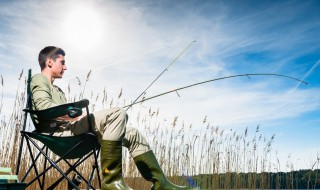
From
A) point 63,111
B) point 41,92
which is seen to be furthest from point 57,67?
point 63,111

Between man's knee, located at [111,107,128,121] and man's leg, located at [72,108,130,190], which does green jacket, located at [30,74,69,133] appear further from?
man's knee, located at [111,107,128,121]

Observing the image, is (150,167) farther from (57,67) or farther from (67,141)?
(57,67)

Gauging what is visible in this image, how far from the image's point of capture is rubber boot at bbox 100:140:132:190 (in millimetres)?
2193

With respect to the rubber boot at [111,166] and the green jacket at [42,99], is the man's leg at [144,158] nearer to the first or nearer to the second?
the rubber boot at [111,166]

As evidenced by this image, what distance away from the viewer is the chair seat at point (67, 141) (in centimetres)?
229

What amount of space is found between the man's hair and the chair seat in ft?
1.70

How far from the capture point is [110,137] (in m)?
2.24

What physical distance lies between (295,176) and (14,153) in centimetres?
386

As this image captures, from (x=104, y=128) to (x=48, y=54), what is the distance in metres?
0.71

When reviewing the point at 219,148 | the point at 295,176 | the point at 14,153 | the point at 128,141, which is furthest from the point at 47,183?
the point at 295,176

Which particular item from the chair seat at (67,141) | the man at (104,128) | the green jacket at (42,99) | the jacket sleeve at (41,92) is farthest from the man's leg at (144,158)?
the jacket sleeve at (41,92)

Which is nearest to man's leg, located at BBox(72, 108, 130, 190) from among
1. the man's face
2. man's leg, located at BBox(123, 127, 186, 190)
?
man's leg, located at BBox(123, 127, 186, 190)

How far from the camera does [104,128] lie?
2.30 m

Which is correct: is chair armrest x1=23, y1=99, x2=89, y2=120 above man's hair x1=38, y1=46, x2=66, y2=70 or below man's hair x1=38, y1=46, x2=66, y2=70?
below
